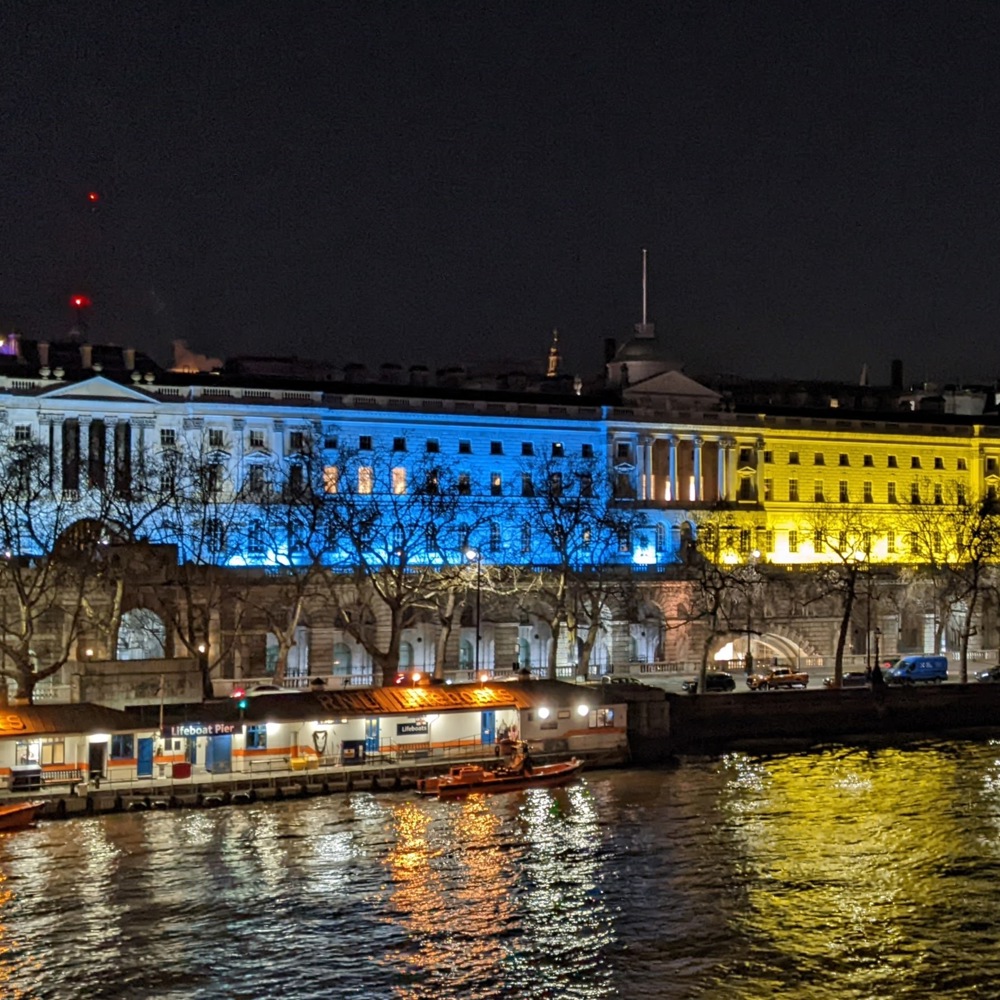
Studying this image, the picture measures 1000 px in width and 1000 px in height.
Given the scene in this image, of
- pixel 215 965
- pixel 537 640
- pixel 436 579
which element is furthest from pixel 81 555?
pixel 215 965

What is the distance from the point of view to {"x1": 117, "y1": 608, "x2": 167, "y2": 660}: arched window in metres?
83.0

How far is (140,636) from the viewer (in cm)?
8444

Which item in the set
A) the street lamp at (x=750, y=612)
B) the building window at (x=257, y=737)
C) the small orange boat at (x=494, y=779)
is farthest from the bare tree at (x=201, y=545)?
the street lamp at (x=750, y=612)

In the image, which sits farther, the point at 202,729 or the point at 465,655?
the point at 465,655

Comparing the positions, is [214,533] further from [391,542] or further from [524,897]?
[524,897]

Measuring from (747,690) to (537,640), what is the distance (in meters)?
17.3

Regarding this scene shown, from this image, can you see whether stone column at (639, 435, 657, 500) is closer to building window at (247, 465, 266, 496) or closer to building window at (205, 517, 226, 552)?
building window at (247, 465, 266, 496)

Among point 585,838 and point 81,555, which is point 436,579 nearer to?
point 81,555

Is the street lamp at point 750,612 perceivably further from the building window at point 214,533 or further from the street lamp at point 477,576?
the building window at point 214,533

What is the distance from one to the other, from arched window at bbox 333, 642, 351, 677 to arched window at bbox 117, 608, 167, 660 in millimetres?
11409

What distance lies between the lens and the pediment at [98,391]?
9212 cm

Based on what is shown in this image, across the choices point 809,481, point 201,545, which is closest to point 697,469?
point 809,481

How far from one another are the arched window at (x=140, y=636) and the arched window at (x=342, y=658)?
37.4 ft

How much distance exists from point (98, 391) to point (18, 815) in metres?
42.4
